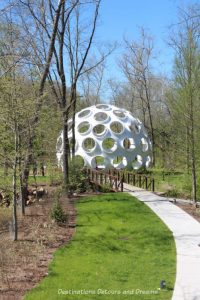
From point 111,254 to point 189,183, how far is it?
371 inches

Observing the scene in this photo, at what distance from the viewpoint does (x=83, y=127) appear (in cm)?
2655

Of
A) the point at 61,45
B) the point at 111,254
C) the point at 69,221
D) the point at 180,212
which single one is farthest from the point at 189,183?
the point at 111,254

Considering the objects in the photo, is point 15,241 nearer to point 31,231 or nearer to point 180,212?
point 31,231

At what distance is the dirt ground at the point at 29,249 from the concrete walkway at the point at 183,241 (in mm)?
2689

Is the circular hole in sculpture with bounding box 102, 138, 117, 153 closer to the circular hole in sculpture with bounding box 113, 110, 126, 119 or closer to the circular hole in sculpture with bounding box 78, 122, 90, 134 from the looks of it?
the circular hole in sculpture with bounding box 78, 122, 90, 134

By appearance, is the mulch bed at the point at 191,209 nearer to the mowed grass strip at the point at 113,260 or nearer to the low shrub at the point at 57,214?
the mowed grass strip at the point at 113,260

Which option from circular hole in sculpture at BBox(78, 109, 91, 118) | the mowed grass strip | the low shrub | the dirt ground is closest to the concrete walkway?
the mowed grass strip

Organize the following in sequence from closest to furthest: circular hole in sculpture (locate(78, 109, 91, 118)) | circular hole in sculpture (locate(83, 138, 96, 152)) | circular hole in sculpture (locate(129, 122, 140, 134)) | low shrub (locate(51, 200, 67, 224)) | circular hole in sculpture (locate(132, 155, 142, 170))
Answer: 1. low shrub (locate(51, 200, 67, 224))
2. circular hole in sculpture (locate(83, 138, 96, 152))
3. circular hole in sculpture (locate(129, 122, 140, 134))
4. circular hole in sculpture (locate(132, 155, 142, 170))
5. circular hole in sculpture (locate(78, 109, 91, 118))

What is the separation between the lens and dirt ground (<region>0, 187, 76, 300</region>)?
7.36 m

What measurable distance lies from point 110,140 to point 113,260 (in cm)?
1751

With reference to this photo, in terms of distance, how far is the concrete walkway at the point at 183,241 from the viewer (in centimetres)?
709

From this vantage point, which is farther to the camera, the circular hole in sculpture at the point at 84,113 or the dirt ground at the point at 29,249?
the circular hole in sculpture at the point at 84,113

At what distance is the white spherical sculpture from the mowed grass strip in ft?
35.9

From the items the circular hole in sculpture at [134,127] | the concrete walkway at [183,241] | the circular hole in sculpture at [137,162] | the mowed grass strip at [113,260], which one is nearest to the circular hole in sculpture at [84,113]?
the circular hole in sculpture at [134,127]
